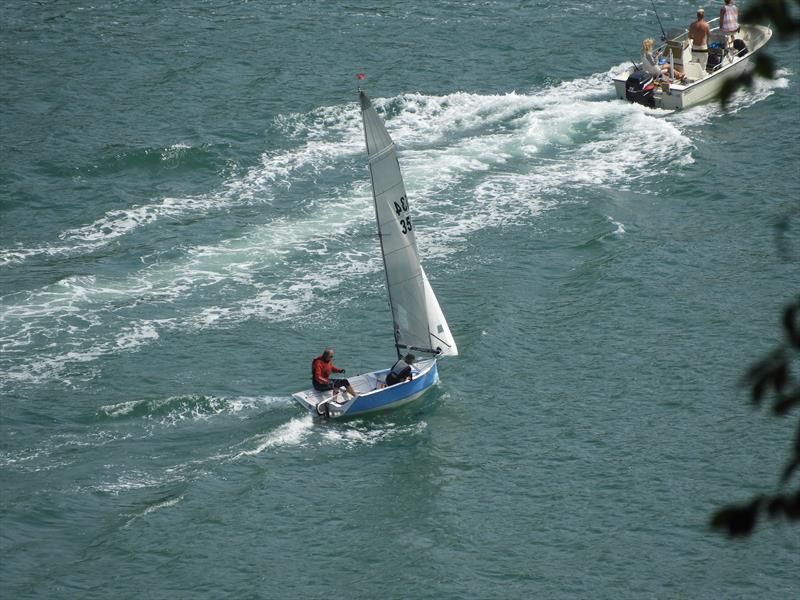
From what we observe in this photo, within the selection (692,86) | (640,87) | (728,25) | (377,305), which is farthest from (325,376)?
(728,25)

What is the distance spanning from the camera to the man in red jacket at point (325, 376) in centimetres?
2953

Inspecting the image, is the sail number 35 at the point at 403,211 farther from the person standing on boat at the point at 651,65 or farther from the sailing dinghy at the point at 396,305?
the person standing on boat at the point at 651,65

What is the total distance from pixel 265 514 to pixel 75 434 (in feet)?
19.5

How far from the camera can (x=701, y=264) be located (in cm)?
3656

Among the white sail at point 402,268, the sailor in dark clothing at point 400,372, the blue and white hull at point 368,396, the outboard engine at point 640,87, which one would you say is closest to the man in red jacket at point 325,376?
the blue and white hull at point 368,396

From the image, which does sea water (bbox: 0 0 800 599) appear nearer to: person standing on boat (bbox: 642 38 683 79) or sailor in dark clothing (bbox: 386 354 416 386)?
sailor in dark clothing (bbox: 386 354 416 386)

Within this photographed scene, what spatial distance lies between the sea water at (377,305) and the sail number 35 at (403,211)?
4055 millimetres

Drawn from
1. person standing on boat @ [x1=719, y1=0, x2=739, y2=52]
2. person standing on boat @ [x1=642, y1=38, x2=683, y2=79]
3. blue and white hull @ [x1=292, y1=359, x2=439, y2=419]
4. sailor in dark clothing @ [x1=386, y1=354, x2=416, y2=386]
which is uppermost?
person standing on boat @ [x1=719, y1=0, x2=739, y2=52]

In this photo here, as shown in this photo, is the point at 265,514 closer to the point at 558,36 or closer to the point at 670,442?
the point at 670,442

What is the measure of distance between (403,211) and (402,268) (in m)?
1.67

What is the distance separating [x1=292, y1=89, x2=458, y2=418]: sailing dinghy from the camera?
2934 centimetres

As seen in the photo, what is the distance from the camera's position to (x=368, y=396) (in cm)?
2942

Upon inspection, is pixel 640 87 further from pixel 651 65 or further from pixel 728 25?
pixel 728 25

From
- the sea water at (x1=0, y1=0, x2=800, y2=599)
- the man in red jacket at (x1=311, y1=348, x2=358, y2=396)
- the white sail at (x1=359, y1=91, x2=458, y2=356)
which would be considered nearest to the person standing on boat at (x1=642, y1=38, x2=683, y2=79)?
the sea water at (x1=0, y1=0, x2=800, y2=599)
